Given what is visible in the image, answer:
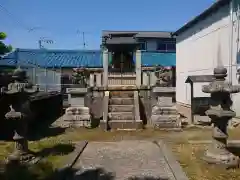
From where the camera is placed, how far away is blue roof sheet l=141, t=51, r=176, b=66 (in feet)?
99.7

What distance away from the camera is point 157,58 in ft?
102

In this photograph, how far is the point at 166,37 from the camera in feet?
114

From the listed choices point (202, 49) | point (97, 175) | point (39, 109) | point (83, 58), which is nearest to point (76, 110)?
point (39, 109)

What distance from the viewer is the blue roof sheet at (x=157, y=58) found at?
30391 mm

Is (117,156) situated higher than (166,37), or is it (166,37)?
(166,37)

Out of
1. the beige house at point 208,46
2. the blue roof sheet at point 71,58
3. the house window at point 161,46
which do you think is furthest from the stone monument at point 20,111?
the house window at point 161,46

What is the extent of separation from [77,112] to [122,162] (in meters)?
6.05

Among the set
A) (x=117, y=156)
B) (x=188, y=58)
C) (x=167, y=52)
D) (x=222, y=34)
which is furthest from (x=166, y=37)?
(x=117, y=156)

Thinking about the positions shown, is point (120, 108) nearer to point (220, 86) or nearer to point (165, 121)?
point (165, 121)

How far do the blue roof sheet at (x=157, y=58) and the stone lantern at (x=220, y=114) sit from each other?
77.1ft

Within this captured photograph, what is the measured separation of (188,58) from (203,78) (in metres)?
6.58

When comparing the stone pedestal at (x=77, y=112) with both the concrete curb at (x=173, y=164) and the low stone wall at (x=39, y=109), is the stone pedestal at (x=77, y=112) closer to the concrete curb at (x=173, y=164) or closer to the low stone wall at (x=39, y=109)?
the low stone wall at (x=39, y=109)

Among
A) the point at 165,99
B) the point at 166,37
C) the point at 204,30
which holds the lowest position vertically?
the point at 165,99

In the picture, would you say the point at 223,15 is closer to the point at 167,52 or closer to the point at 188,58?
the point at 188,58
